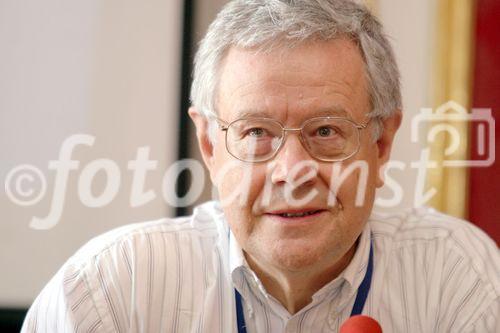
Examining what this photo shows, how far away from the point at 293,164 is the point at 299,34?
0.74ft

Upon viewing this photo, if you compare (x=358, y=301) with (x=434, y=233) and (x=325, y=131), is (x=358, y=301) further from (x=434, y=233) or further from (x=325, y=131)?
(x=325, y=131)

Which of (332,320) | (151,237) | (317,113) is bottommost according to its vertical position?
(332,320)

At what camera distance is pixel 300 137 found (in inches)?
44.8

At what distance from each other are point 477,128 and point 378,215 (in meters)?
0.49

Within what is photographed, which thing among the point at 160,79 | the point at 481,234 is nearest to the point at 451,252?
the point at 481,234

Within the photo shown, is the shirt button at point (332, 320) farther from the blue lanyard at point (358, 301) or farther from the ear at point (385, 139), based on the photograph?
the ear at point (385, 139)

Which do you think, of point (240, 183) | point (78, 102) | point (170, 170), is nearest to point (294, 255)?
point (240, 183)

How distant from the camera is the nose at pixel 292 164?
111 cm

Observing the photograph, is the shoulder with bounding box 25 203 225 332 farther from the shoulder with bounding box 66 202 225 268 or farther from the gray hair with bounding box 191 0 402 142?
the gray hair with bounding box 191 0 402 142

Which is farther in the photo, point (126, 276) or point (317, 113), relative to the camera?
point (126, 276)

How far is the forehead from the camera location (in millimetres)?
1135

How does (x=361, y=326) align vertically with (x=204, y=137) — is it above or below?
below
